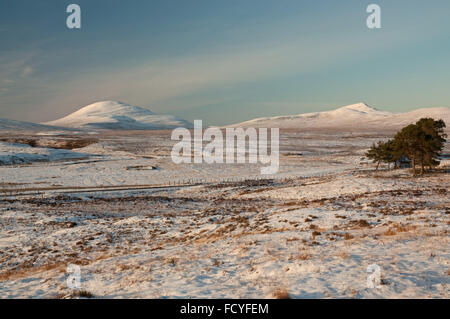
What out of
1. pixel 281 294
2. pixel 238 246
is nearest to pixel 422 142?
pixel 238 246

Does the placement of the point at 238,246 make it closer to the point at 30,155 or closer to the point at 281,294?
the point at 281,294

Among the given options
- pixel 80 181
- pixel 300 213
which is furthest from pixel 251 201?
pixel 80 181

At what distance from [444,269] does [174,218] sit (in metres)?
16.6

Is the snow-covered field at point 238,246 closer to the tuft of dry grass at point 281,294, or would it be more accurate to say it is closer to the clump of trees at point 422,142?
the tuft of dry grass at point 281,294

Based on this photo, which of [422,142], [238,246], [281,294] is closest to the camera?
[281,294]

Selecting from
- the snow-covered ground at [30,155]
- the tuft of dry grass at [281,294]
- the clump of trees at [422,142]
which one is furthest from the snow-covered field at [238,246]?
the snow-covered ground at [30,155]

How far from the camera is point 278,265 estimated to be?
10320 mm

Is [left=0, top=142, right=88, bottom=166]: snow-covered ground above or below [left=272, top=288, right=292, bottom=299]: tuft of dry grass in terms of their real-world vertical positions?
above

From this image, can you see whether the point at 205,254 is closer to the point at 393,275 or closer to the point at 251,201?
the point at 393,275

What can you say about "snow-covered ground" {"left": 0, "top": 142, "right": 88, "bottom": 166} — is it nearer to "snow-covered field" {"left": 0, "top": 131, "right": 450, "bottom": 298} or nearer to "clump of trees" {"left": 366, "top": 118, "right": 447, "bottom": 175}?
"snow-covered field" {"left": 0, "top": 131, "right": 450, "bottom": 298}

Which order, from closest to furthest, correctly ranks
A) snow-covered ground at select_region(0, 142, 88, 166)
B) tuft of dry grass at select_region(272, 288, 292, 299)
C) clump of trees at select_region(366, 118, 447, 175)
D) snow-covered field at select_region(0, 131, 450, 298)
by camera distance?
1. tuft of dry grass at select_region(272, 288, 292, 299)
2. snow-covered field at select_region(0, 131, 450, 298)
3. clump of trees at select_region(366, 118, 447, 175)
4. snow-covered ground at select_region(0, 142, 88, 166)

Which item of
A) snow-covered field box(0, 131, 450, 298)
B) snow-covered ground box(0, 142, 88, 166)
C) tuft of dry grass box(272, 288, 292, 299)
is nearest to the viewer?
tuft of dry grass box(272, 288, 292, 299)

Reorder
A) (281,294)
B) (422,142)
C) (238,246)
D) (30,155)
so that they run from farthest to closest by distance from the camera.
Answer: (30,155) < (422,142) < (238,246) < (281,294)

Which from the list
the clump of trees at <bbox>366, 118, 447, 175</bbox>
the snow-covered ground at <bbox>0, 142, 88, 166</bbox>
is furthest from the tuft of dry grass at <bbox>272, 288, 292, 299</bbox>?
the snow-covered ground at <bbox>0, 142, 88, 166</bbox>
